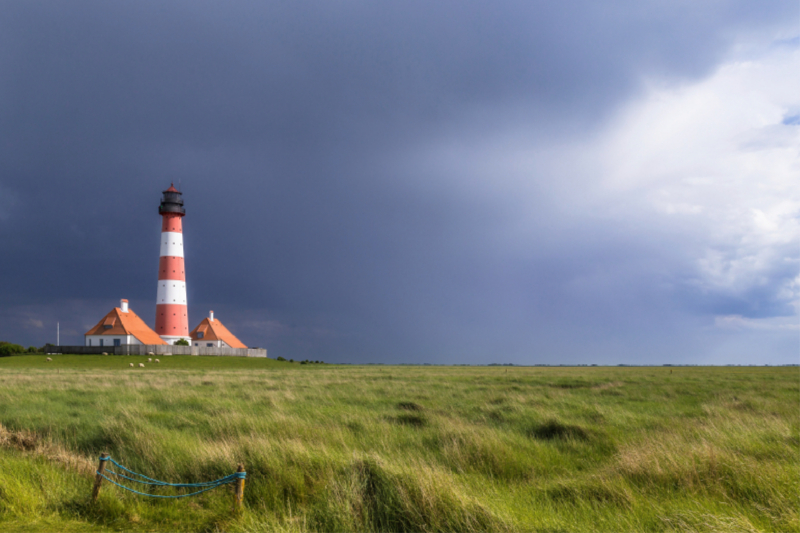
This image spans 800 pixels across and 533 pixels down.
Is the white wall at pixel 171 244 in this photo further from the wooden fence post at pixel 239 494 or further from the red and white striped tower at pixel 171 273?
the wooden fence post at pixel 239 494

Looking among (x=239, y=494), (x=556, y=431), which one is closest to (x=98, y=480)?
(x=239, y=494)

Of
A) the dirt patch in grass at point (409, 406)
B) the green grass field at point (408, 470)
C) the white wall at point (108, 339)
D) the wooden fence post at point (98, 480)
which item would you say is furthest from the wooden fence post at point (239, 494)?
the white wall at point (108, 339)

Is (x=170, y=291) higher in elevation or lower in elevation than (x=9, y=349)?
higher

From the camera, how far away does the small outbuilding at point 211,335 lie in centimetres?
7506

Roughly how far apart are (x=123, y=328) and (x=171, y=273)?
36.8 feet

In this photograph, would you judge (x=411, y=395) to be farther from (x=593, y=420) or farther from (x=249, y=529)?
(x=249, y=529)

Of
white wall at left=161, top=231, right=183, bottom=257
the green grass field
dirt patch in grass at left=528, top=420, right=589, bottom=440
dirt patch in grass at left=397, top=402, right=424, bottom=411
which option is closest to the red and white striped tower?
white wall at left=161, top=231, right=183, bottom=257

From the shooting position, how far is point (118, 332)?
63062 millimetres

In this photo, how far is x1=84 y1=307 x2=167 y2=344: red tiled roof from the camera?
6331 centimetres

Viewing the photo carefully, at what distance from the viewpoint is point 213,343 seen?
75375 mm

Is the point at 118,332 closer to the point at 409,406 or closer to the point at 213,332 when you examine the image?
the point at 213,332

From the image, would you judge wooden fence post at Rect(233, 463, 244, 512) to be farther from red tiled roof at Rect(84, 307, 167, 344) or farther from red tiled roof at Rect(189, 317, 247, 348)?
red tiled roof at Rect(189, 317, 247, 348)

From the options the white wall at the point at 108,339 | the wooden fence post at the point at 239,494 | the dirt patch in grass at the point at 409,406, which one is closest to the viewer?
the wooden fence post at the point at 239,494

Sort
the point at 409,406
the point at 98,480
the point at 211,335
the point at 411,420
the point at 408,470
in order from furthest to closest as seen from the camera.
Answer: the point at 211,335 → the point at 409,406 → the point at 411,420 → the point at 408,470 → the point at 98,480
